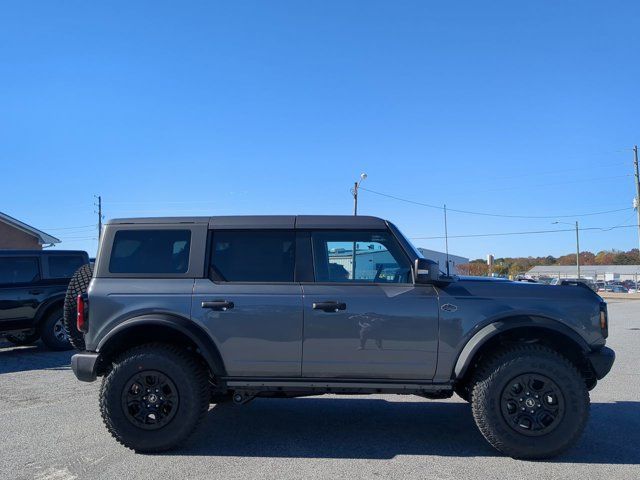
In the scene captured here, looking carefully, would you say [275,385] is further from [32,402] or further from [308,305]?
[32,402]

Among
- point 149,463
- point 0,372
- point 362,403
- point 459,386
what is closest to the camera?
point 149,463

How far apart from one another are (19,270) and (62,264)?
0.80m

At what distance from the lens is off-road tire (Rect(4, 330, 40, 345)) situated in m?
Answer: 11.0

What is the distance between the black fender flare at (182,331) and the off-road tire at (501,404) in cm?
232

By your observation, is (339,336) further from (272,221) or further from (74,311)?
(74,311)

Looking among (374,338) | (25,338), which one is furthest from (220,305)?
(25,338)

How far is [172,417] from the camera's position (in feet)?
16.1

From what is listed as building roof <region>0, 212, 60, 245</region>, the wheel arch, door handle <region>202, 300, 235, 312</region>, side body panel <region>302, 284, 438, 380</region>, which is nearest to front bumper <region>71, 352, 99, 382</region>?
door handle <region>202, 300, 235, 312</region>

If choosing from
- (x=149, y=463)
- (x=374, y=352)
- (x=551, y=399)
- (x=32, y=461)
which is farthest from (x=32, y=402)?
(x=551, y=399)

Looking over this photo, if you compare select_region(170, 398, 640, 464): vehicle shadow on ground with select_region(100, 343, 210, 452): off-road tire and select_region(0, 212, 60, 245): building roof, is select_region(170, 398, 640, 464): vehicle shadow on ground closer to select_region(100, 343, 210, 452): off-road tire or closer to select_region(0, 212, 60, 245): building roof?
select_region(100, 343, 210, 452): off-road tire

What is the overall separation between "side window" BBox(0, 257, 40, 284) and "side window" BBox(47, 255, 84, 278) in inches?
10.5

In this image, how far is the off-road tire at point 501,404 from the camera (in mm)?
4688

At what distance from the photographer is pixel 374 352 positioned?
15.9ft

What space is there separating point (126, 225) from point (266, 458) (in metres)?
2.54
